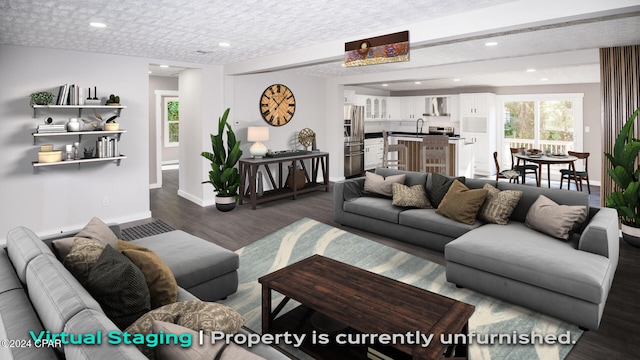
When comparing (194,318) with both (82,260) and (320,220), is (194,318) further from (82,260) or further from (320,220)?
(320,220)

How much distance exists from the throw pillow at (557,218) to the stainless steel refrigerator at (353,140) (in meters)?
5.72

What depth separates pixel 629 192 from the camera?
4.20 metres

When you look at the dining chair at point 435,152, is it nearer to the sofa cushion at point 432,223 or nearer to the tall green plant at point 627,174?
the sofa cushion at point 432,223

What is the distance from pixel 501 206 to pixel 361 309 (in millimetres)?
2341

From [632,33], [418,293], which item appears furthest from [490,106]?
[418,293]

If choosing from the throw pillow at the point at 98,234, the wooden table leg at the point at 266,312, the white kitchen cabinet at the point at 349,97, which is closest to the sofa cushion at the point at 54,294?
the throw pillow at the point at 98,234

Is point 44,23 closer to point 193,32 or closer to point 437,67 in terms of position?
point 193,32

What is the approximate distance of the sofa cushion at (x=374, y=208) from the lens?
4.57 m

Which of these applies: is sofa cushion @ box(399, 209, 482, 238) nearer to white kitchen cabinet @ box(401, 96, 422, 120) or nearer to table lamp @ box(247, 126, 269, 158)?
table lamp @ box(247, 126, 269, 158)

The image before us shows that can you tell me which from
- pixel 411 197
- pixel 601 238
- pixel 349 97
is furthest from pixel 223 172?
pixel 601 238

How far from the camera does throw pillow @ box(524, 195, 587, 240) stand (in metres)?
3.28

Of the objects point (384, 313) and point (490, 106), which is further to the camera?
point (490, 106)

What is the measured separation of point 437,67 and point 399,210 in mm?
3192

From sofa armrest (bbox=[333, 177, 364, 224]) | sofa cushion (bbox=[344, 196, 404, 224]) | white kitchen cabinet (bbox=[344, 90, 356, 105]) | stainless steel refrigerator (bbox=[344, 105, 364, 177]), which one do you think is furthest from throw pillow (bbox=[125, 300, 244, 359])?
white kitchen cabinet (bbox=[344, 90, 356, 105])
